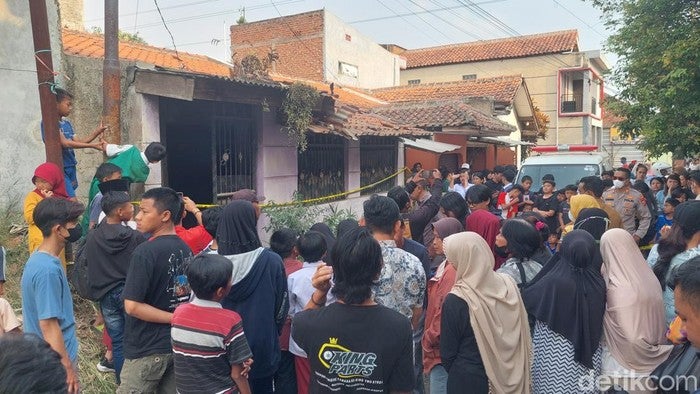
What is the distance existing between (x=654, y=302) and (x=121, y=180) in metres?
4.38

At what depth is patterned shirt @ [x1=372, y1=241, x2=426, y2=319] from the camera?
2.97 metres

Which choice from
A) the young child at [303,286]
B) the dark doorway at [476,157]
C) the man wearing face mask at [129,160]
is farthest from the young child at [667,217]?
the dark doorway at [476,157]

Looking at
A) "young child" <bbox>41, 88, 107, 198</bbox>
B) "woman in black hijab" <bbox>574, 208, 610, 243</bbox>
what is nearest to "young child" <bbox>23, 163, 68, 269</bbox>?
"young child" <bbox>41, 88, 107, 198</bbox>

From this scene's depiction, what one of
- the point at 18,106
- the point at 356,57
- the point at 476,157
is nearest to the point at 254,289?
the point at 18,106

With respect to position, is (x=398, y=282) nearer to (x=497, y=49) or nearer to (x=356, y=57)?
(x=356, y=57)

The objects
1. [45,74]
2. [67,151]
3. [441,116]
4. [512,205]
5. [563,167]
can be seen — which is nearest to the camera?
[45,74]

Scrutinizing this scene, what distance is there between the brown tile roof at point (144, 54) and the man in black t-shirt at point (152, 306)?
4724 millimetres

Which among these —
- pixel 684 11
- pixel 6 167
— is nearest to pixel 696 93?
pixel 684 11

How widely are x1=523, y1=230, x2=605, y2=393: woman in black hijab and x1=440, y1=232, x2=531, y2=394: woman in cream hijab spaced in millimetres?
330

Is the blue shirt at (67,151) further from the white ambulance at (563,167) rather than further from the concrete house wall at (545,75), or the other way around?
the concrete house wall at (545,75)

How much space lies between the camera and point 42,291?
265 cm

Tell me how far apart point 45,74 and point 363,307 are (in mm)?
3508

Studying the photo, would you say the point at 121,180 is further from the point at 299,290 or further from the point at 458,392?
the point at 458,392

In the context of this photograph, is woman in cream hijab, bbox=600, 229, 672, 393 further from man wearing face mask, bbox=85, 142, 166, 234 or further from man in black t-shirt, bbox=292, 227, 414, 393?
man wearing face mask, bbox=85, 142, 166, 234
